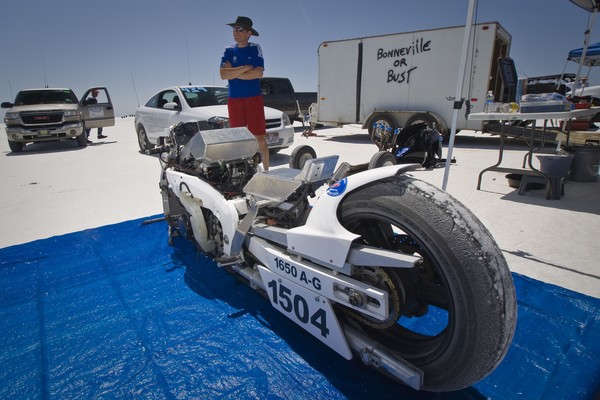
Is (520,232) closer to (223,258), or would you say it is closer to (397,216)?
(397,216)

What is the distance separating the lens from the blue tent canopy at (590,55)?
14117 millimetres

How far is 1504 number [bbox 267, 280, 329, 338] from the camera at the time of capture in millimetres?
1622

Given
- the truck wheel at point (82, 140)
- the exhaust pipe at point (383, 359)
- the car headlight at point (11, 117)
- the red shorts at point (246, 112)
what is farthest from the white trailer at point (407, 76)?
the car headlight at point (11, 117)

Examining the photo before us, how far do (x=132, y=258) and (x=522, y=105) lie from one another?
15.9 feet

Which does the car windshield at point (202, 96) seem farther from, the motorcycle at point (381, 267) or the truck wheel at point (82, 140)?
the truck wheel at point (82, 140)

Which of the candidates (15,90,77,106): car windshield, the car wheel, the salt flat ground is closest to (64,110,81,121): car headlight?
(15,90,77,106): car windshield

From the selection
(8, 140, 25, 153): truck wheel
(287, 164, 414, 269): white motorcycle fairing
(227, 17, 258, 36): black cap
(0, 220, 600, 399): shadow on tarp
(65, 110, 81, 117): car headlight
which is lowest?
(0, 220, 600, 399): shadow on tarp

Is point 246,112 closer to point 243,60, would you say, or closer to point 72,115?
point 243,60

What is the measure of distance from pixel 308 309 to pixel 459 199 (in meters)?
3.43

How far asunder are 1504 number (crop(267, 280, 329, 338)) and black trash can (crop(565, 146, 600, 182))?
559 cm

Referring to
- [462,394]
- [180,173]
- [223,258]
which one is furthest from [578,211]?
[180,173]

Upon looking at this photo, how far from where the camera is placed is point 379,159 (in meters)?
3.29

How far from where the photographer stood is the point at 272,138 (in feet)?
22.4

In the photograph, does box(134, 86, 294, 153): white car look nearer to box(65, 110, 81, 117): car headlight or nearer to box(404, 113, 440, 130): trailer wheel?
box(65, 110, 81, 117): car headlight
